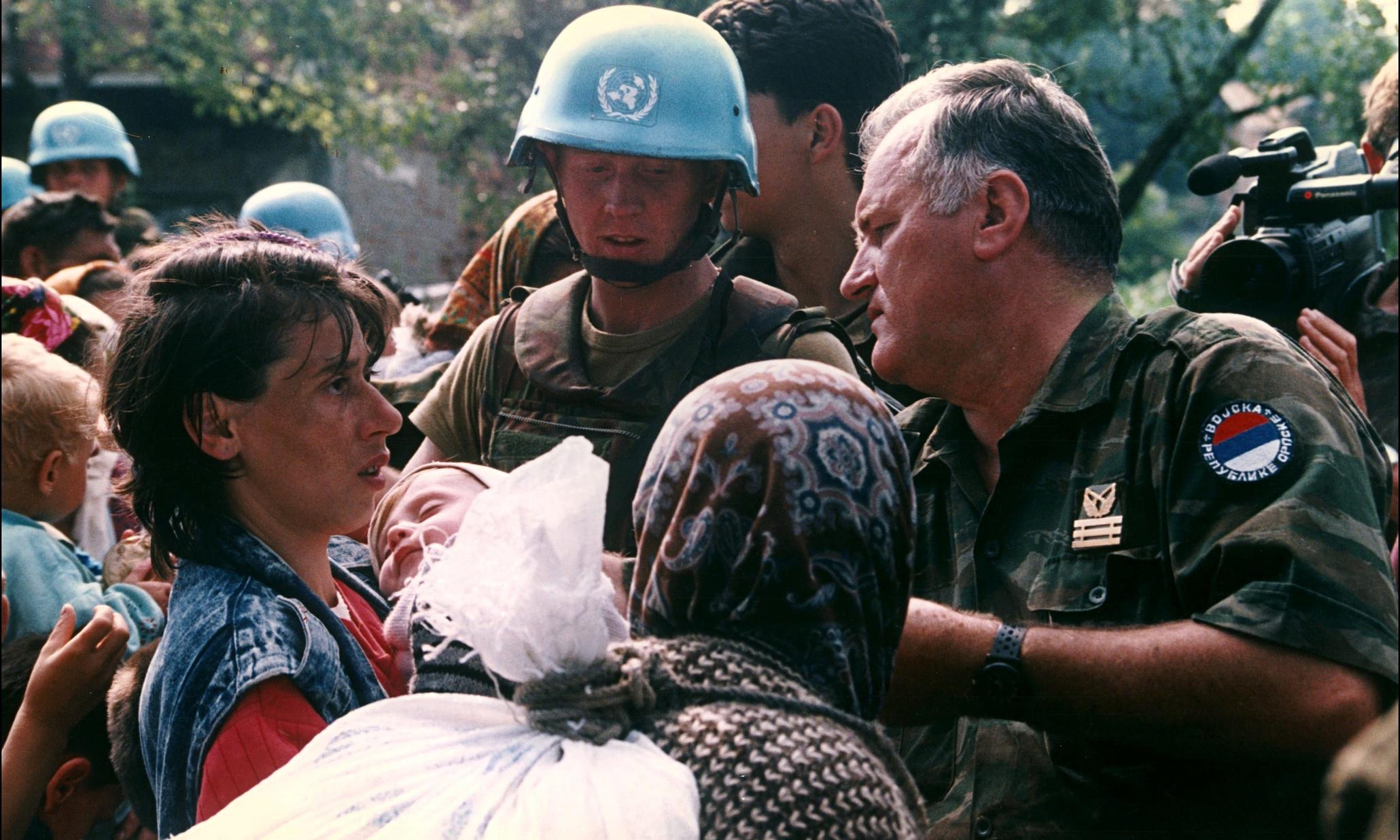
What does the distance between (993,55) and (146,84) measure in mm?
10641

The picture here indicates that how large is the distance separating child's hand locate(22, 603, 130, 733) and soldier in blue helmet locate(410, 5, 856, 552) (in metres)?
0.85

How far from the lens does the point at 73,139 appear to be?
21.7 ft

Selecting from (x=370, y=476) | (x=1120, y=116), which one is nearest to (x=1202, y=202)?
(x=1120, y=116)

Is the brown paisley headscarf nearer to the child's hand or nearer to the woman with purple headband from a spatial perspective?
the woman with purple headband

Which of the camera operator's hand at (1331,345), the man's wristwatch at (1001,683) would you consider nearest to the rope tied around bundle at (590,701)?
the man's wristwatch at (1001,683)

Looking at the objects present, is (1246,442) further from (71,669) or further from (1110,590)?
(71,669)

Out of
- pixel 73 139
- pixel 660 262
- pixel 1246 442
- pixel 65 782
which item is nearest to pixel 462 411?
pixel 660 262

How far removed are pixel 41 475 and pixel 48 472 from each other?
0.05 feet

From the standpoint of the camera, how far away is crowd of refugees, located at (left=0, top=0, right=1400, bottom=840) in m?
1.33

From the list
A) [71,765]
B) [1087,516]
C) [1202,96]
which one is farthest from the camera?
[1202,96]

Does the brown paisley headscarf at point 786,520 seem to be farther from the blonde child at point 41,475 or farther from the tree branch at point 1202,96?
the tree branch at point 1202,96

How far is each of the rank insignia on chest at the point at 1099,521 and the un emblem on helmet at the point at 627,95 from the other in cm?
132

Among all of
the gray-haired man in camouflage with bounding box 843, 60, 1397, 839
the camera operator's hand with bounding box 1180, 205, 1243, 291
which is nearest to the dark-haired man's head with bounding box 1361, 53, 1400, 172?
the camera operator's hand with bounding box 1180, 205, 1243, 291

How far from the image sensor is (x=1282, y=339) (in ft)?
7.29
